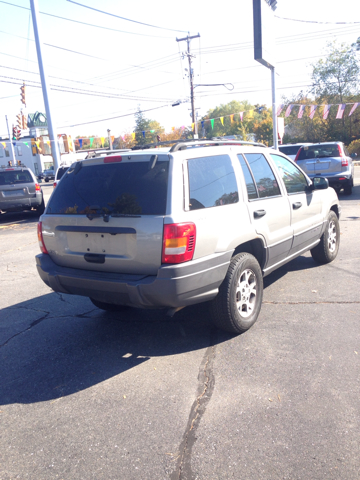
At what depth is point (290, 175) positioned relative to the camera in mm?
5293

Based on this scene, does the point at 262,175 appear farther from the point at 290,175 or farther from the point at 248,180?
the point at 290,175

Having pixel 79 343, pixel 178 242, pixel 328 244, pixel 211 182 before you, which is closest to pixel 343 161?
pixel 328 244

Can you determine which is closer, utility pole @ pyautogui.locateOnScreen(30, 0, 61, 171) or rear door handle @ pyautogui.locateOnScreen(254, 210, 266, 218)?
rear door handle @ pyautogui.locateOnScreen(254, 210, 266, 218)

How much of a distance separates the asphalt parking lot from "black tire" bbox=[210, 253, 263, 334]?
0.54 feet

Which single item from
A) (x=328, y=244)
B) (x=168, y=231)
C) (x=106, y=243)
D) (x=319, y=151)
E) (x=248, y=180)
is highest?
(x=248, y=180)

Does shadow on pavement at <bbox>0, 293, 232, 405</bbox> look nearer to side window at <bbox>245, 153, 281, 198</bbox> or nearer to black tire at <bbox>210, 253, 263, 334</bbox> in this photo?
black tire at <bbox>210, 253, 263, 334</bbox>

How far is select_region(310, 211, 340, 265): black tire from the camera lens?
20.0 ft

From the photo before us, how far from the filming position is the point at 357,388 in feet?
9.96

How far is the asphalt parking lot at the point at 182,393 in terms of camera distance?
243 centimetres

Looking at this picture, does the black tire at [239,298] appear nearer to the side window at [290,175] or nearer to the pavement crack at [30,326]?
the side window at [290,175]

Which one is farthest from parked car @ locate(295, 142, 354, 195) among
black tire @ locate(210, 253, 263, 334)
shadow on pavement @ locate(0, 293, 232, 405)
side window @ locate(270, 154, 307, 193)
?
black tire @ locate(210, 253, 263, 334)

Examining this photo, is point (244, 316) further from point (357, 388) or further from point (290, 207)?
point (290, 207)

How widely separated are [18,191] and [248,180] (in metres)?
11.3

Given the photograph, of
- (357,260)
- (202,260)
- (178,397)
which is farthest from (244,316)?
(357,260)
